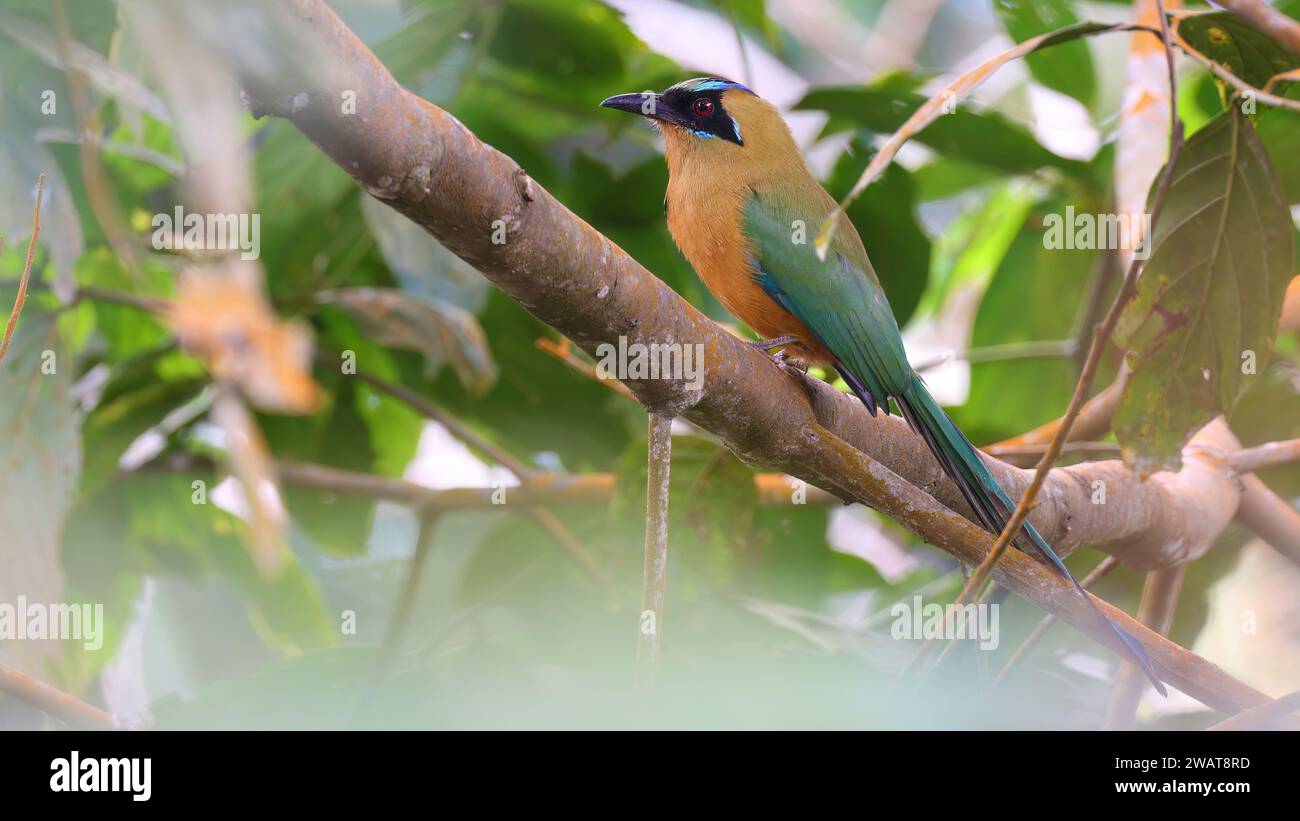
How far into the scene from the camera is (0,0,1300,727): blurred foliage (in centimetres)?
212

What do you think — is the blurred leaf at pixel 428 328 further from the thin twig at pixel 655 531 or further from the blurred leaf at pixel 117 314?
the thin twig at pixel 655 531

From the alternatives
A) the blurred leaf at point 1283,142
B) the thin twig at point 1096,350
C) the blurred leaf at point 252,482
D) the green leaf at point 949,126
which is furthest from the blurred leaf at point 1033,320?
the blurred leaf at point 252,482

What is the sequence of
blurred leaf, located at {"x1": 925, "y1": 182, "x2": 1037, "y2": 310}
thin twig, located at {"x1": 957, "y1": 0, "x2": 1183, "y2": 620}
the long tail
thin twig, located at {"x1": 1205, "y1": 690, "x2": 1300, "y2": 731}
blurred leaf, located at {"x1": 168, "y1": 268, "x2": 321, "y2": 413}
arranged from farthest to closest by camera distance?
1. blurred leaf, located at {"x1": 925, "y1": 182, "x2": 1037, "y2": 310}
2. the long tail
3. thin twig, located at {"x1": 1205, "y1": 690, "x2": 1300, "y2": 731}
4. thin twig, located at {"x1": 957, "y1": 0, "x2": 1183, "y2": 620}
5. blurred leaf, located at {"x1": 168, "y1": 268, "x2": 321, "y2": 413}

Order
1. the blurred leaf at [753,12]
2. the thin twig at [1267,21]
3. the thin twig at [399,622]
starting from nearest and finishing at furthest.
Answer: the thin twig at [1267,21]
the thin twig at [399,622]
the blurred leaf at [753,12]

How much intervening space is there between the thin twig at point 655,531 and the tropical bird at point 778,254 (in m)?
0.57

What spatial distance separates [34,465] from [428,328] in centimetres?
83

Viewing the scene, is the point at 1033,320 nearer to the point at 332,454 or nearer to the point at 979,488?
the point at 979,488

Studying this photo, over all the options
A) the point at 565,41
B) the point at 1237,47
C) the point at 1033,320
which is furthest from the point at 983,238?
the point at 1237,47

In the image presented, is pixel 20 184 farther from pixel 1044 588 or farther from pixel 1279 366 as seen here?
pixel 1279 366

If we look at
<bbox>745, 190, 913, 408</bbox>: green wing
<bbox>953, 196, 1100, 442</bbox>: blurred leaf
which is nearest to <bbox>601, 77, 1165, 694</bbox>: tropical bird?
<bbox>745, 190, 913, 408</bbox>: green wing

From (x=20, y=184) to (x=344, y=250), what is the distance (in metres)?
1.49

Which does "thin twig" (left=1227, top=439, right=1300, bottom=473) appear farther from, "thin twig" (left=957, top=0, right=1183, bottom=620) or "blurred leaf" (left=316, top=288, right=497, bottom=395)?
"blurred leaf" (left=316, top=288, right=497, bottom=395)

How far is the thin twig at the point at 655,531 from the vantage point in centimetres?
140

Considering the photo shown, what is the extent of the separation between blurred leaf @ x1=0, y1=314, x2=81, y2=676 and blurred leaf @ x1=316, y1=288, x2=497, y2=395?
2.05ft
